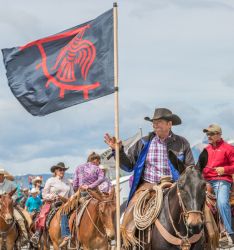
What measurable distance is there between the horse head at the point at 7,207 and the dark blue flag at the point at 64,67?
1085cm

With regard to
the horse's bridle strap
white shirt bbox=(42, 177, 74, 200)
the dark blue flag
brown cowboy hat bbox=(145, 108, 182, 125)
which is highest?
the dark blue flag

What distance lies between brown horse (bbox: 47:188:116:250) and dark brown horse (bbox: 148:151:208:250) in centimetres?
709

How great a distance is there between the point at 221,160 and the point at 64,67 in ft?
11.6

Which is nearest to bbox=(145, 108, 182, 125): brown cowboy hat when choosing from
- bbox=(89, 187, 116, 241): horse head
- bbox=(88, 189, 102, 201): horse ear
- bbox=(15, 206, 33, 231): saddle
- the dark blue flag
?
the dark blue flag

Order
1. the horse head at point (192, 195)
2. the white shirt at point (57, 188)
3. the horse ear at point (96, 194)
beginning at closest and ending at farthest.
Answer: the horse head at point (192, 195)
the horse ear at point (96, 194)
the white shirt at point (57, 188)

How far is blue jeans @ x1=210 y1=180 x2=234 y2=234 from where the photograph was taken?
51.4 feet

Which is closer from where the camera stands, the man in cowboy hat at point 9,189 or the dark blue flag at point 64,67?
the dark blue flag at point 64,67

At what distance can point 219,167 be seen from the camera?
15.5 meters

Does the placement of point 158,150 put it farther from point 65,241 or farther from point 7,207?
point 7,207

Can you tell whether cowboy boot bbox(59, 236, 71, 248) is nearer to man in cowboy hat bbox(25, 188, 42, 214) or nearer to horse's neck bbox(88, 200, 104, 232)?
horse's neck bbox(88, 200, 104, 232)

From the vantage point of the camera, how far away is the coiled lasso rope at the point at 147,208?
1306 cm

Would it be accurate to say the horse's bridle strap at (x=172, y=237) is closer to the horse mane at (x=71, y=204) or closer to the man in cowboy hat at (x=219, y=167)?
the man in cowboy hat at (x=219, y=167)

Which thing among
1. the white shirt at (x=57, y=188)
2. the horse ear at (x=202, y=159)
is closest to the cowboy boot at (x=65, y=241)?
the white shirt at (x=57, y=188)

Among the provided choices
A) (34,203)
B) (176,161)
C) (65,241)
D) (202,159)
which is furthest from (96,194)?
(34,203)
